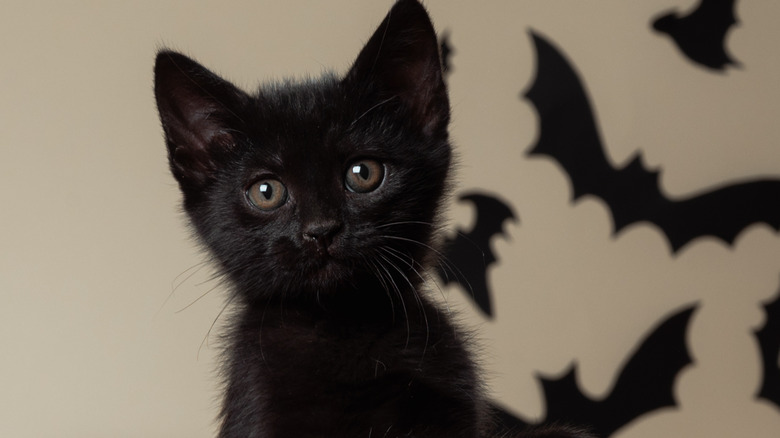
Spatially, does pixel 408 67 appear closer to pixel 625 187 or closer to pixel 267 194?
pixel 267 194

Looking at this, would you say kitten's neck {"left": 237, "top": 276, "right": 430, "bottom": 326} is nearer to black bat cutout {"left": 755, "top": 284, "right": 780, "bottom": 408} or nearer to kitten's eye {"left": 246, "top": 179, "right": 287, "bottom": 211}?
kitten's eye {"left": 246, "top": 179, "right": 287, "bottom": 211}

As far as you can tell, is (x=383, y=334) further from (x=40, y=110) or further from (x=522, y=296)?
(x=40, y=110)

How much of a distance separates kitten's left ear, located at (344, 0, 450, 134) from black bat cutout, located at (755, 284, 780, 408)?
3.95 feet

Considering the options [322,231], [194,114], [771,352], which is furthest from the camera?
[771,352]

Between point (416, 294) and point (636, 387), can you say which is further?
point (636, 387)

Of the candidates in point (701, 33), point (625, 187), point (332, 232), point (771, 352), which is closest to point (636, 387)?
point (771, 352)

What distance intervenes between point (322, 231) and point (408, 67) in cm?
19

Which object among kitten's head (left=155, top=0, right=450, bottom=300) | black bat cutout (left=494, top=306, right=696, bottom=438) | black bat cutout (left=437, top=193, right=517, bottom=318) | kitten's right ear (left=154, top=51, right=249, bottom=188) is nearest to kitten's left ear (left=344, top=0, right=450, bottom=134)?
kitten's head (left=155, top=0, right=450, bottom=300)

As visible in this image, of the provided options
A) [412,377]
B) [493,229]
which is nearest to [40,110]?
[493,229]

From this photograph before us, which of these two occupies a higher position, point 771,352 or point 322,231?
point 322,231

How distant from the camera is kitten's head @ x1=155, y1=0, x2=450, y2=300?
2.08 ft

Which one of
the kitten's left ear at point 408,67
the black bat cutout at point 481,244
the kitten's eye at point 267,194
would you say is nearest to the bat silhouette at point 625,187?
the black bat cutout at point 481,244

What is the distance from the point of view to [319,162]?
64 cm

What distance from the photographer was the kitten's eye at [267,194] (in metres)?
0.65
